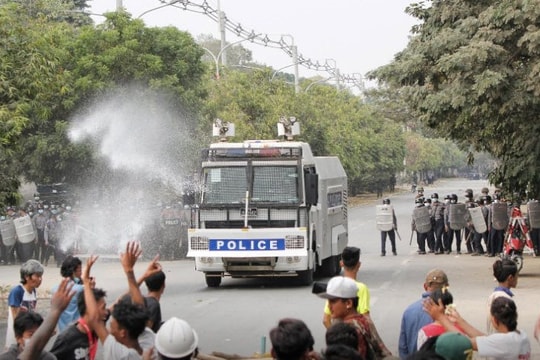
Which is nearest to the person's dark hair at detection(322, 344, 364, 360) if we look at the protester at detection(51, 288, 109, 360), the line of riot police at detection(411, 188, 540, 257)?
the protester at detection(51, 288, 109, 360)

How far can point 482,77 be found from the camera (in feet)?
69.1

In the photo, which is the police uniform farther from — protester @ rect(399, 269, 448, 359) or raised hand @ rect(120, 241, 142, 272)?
raised hand @ rect(120, 241, 142, 272)

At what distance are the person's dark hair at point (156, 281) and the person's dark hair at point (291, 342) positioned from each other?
2.99m

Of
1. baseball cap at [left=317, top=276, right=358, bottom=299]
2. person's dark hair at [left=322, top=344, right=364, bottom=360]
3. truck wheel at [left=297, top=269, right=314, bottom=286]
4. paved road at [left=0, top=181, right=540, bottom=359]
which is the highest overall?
baseball cap at [left=317, top=276, right=358, bottom=299]

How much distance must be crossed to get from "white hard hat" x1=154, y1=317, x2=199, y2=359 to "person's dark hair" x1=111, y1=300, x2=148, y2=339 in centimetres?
78

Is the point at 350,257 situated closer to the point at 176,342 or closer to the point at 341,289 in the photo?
the point at 341,289

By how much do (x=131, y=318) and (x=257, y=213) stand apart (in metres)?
15.0

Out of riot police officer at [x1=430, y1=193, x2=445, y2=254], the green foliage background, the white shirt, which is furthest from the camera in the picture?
riot police officer at [x1=430, y1=193, x2=445, y2=254]

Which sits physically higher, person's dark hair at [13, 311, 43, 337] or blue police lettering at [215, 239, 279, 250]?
person's dark hair at [13, 311, 43, 337]

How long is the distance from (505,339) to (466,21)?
54.5ft

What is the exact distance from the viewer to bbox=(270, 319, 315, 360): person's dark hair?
5883 millimetres

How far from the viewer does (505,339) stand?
711 cm

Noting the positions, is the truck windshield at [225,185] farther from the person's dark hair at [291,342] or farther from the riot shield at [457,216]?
the person's dark hair at [291,342]

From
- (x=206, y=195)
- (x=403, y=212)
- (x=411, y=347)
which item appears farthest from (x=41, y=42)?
(x=403, y=212)
